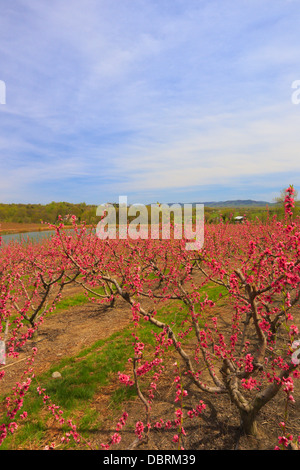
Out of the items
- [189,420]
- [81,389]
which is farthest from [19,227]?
[189,420]

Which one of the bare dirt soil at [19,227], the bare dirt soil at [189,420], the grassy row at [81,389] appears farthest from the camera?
the bare dirt soil at [19,227]

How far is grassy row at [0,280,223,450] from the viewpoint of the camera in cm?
401

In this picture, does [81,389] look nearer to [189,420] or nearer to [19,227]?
[189,420]

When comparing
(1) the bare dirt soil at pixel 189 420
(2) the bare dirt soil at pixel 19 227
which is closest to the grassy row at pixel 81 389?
(1) the bare dirt soil at pixel 189 420

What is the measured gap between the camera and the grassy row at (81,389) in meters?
4.01

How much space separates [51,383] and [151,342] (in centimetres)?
275

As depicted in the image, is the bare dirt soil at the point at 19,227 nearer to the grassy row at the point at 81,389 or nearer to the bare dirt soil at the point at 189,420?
the grassy row at the point at 81,389

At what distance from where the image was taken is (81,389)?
16.6ft

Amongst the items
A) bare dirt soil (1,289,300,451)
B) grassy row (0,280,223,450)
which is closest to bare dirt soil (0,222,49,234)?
grassy row (0,280,223,450)

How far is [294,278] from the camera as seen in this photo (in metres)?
2.62
